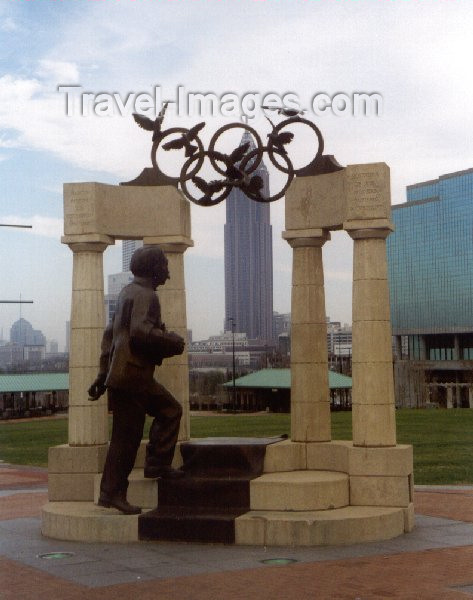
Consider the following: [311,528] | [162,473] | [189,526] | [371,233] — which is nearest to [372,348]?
[371,233]

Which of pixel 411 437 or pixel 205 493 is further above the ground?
pixel 205 493

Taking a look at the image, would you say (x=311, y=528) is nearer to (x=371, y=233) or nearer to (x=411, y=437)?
(x=371, y=233)

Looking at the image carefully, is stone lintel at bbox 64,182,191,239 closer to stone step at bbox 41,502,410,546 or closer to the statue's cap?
the statue's cap

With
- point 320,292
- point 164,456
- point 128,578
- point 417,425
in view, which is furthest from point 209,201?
point 417,425

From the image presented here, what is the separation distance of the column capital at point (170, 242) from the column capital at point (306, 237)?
191cm

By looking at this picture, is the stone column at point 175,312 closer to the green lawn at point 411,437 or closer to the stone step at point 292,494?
the stone step at point 292,494

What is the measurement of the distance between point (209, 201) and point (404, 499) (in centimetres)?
627

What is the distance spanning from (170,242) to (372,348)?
14.6 feet

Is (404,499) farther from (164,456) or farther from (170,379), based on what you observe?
(170,379)

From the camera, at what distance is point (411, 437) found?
3866 cm

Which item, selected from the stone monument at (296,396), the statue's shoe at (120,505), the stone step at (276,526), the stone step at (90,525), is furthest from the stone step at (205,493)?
the stone step at (90,525)

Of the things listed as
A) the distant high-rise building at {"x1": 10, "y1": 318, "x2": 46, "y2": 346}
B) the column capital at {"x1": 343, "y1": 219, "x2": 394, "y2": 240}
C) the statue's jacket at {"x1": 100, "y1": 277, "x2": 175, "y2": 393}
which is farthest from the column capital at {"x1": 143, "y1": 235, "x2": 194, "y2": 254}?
the distant high-rise building at {"x1": 10, "y1": 318, "x2": 46, "y2": 346}

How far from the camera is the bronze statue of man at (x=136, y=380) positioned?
515 inches

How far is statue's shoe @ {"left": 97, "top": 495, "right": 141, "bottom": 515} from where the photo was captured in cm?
1324
